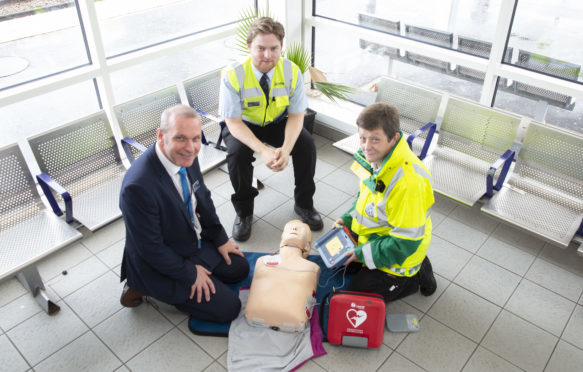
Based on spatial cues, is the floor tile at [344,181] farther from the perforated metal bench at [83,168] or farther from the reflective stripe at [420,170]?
the perforated metal bench at [83,168]

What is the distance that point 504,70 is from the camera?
3.97m

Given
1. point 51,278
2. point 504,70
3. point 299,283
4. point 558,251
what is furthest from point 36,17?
point 558,251

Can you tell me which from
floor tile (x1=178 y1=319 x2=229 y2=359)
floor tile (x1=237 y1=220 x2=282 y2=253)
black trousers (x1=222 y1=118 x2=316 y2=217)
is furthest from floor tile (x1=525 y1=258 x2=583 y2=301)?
floor tile (x1=178 y1=319 x2=229 y2=359)

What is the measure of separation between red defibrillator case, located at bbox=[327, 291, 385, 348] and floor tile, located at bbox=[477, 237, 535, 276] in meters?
1.28

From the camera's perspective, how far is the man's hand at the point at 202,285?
2803 millimetres

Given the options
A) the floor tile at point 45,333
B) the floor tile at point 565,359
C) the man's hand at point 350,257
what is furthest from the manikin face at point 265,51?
the floor tile at point 565,359

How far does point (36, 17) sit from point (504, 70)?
4.00 metres

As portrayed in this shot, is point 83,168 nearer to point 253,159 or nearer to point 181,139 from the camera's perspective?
point 253,159

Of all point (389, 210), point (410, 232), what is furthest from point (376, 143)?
point (410, 232)

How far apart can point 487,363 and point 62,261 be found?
3109 millimetres

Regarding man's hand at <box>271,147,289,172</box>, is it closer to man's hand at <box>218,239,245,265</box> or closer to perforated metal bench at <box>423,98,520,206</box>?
man's hand at <box>218,239,245,265</box>

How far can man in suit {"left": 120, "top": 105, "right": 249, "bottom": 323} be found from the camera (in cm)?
249

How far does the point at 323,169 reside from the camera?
461 centimetres

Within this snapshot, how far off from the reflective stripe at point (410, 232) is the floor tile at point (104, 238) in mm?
2300
